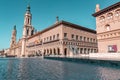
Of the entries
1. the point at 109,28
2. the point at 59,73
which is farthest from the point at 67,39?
the point at 59,73

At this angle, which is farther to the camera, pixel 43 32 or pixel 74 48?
pixel 43 32

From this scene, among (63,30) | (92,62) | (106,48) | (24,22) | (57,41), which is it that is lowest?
(92,62)

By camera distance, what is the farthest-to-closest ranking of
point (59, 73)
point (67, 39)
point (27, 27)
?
point (27, 27)
point (67, 39)
point (59, 73)

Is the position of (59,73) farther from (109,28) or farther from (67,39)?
(67,39)

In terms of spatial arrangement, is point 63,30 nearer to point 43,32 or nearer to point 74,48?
point 74,48

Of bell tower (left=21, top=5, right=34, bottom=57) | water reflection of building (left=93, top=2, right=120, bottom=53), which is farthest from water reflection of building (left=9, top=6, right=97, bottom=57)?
bell tower (left=21, top=5, right=34, bottom=57)

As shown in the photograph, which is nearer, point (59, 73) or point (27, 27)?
point (59, 73)

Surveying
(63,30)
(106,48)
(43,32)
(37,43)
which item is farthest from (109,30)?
(37,43)

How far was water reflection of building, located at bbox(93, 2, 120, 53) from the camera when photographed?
110ft

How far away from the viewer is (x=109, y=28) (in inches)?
1406

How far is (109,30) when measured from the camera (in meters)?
35.7

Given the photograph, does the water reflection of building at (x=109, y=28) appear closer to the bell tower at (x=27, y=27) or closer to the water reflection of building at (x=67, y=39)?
the water reflection of building at (x=67, y=39)

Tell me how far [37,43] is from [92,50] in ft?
115

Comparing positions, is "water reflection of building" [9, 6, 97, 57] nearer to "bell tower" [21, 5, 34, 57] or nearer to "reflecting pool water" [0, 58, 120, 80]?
"bell tower" [21, 5, 34, 57]
